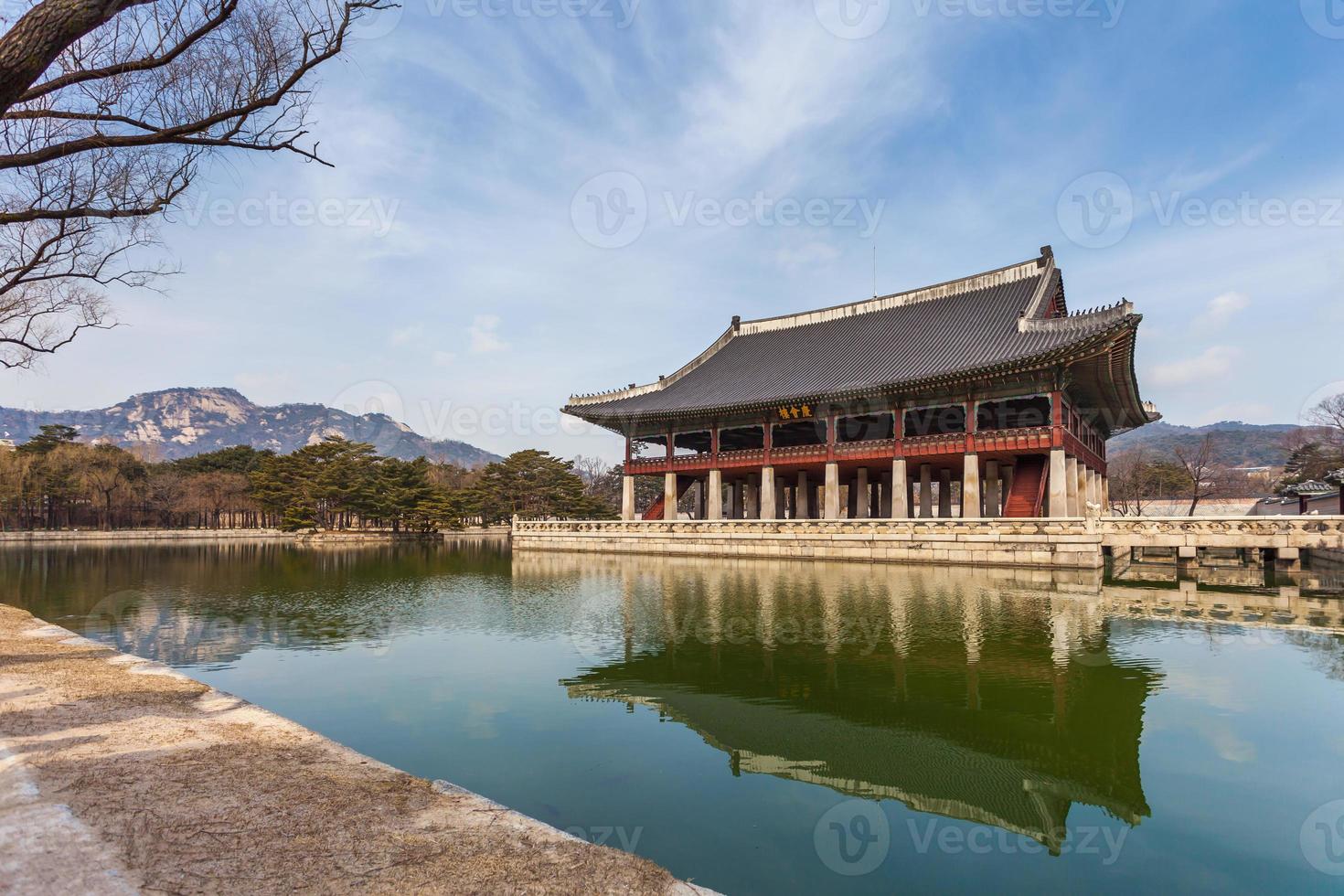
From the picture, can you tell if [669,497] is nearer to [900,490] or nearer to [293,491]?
[900,490]

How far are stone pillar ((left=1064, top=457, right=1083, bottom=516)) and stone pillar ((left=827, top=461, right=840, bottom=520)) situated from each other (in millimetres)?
9724

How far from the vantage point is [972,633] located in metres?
13.3

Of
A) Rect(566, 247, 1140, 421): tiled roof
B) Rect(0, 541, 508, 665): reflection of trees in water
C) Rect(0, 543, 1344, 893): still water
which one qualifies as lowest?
Rect(0, 541, 508, 665): reflection of trees in water

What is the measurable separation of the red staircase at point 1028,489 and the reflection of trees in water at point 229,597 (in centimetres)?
2079

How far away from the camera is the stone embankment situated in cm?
354

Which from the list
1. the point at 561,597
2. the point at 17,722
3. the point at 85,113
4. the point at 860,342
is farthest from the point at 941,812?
the point at 860,342

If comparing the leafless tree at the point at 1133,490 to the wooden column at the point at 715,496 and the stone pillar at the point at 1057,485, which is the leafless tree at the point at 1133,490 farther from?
the wooden column at the point at 715,496

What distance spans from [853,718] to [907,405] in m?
25.2

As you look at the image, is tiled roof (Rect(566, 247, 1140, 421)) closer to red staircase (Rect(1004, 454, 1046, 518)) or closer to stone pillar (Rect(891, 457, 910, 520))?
stone pillar (Rect(891, 457, 910, 520))

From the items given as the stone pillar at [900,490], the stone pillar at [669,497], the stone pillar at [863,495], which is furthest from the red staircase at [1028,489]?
the stone pillar at [669,497]

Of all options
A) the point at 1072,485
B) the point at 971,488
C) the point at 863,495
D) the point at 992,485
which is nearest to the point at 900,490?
the point at 971,488

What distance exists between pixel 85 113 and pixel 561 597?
47.3ft

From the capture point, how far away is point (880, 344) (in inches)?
1431

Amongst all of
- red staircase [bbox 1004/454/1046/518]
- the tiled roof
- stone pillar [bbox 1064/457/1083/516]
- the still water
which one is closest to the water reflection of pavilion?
the still water
